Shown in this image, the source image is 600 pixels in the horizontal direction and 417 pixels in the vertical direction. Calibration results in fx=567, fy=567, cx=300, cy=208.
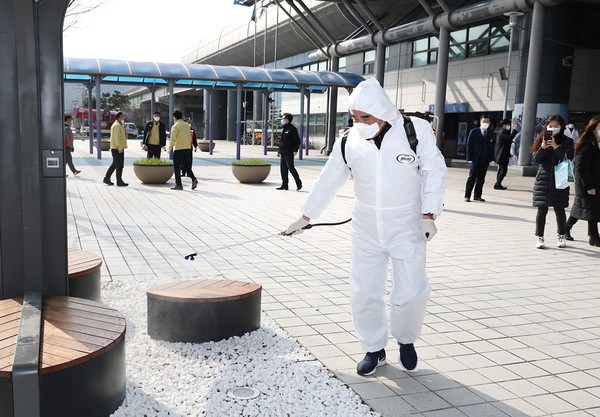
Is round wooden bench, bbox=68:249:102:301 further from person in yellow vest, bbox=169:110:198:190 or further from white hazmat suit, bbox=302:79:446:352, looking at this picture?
person in yellow vest, bbox=169:110:198:190

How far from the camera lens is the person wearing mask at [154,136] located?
560 inches

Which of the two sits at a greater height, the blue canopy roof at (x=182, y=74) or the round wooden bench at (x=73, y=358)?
the blue canopy roof at (x=182, y=74)

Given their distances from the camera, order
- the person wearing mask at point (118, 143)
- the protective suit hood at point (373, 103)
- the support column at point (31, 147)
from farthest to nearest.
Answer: the person wearing mask at point (118, 143) < the protective suit hood at point (373, 103) < the support column at point (31, 147)

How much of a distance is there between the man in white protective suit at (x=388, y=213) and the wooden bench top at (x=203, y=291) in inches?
37.2

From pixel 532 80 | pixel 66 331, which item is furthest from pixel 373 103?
pixel 532 80

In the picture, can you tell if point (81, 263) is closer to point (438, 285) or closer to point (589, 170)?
point (438, 285)

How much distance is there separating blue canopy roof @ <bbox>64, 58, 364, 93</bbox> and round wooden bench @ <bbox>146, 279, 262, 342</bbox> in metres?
18.2

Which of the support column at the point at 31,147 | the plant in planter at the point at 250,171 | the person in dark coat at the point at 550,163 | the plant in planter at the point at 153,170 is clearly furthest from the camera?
Result: the plant in planter at the point at 250,171

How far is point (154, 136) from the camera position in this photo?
14375 millimetres

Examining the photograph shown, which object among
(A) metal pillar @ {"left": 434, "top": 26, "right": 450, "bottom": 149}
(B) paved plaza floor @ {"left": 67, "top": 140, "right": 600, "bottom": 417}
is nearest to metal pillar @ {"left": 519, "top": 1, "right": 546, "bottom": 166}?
(A) metal pillar @ {"left": 434, "top": 26, "right": 450, "bottom": 149}

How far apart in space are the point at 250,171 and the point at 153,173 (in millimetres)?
2468

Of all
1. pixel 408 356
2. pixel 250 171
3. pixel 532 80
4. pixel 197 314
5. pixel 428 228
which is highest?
pixel 532 80

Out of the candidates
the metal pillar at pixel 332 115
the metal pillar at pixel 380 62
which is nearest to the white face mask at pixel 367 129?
the metal pillar at pixel 380 62

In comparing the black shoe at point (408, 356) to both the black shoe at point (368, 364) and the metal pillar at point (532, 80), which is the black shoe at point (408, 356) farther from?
the metal pillar at point (532, 80)
